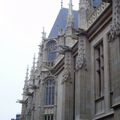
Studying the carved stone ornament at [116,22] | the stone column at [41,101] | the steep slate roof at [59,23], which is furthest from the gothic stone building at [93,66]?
the steep slate roof at [59,23]

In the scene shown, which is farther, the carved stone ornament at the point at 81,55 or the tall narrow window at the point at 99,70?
the carved stone ornament at the point at 81,55

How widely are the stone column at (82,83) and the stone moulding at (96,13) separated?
0.95 m

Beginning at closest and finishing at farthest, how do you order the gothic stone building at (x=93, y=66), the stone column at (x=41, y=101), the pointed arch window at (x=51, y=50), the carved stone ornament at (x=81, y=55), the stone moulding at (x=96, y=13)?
the gothic stone building at (x=93, y=66) < the stone moulding at (x=96, y=13) < the carved stone ornament at (x=81, y=55) < the stone column at (x=41, y=101) < the pointed arch window at (x=51, y=50)

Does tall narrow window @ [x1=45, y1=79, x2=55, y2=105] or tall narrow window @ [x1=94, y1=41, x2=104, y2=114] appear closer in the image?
tall narrow window @ [x1=94, y1=41, x2=104, y2=114]

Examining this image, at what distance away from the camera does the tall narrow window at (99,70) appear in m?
19.7

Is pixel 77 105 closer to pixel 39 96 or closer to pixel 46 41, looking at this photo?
pixel 39 96

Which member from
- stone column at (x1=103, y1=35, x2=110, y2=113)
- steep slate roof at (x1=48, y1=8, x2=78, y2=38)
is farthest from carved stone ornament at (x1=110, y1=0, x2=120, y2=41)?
steep slate roof at (x1=48, y1=8, x2=78, y2=38)

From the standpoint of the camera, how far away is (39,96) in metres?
35.5

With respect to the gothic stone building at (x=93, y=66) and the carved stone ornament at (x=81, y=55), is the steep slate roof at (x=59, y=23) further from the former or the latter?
the carved stone ornament at (x=81, y=55)

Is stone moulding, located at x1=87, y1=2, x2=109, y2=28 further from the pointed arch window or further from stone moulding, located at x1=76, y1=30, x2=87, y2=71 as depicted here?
the pointed arch window

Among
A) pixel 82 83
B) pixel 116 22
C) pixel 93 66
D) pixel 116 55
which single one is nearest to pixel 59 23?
pixel 93 66

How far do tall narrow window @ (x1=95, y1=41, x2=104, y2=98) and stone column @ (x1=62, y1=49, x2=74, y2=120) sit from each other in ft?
13.1

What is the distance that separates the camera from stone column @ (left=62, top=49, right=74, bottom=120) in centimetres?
2377

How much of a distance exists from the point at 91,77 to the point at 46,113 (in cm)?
1454
